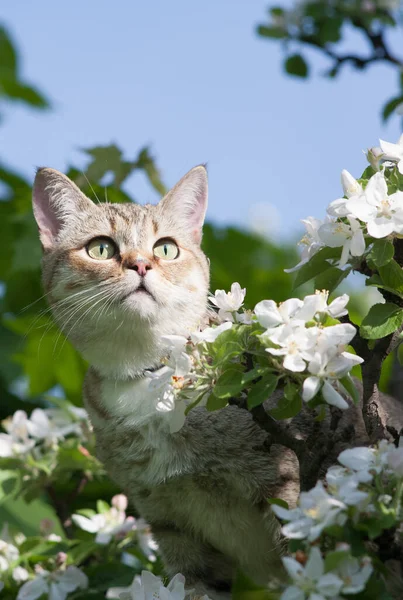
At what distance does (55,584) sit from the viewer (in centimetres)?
252

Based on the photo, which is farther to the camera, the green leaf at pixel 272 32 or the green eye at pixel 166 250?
the green leaf at pixel 272 32

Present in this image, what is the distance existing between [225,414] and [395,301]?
864 millimetres

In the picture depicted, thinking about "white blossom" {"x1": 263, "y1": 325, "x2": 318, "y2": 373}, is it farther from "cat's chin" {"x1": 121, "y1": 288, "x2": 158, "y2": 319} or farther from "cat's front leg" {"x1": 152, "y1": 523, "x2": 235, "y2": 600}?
"cat's front leg" {"x1": 152, "y1": 523, "x2": 235, "y2": 600}

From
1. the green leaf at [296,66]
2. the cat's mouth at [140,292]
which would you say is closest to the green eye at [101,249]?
the cat's mouth at [140,292]

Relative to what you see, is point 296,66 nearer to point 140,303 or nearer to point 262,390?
point 140,303

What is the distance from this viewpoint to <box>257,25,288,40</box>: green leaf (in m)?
4.05

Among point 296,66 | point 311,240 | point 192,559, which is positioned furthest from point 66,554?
point 296,66

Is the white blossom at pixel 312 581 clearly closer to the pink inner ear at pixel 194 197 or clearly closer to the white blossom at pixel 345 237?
the white blossom at pixel 345 237

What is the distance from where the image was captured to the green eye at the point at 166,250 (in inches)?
110

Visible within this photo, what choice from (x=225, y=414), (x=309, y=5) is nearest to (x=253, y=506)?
(x=225, y=414)

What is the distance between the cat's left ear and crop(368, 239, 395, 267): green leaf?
1456 mm

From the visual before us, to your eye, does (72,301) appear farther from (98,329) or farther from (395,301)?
(395,301)

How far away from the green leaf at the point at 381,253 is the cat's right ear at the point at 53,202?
62.1 inches

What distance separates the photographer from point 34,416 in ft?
10.1
